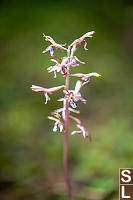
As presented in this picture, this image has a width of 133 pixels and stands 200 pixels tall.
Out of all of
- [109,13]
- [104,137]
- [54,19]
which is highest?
[109,13]

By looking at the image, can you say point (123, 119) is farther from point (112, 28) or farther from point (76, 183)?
point (112, 28)

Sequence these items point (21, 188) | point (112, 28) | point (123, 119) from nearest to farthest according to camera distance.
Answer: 1. point (21, 188)
2. point (123, 119)
3. point (112, 28)

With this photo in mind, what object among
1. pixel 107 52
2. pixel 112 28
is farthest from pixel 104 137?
pixel 112 28

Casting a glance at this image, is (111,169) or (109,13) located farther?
(109,13)

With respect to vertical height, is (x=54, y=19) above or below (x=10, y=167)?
above

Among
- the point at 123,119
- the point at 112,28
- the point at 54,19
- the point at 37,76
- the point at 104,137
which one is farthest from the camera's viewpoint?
the point at 112,28

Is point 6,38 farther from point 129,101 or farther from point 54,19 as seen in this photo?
point 129,101

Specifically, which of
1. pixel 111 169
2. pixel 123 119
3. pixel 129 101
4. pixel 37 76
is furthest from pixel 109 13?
pixel 111 169
